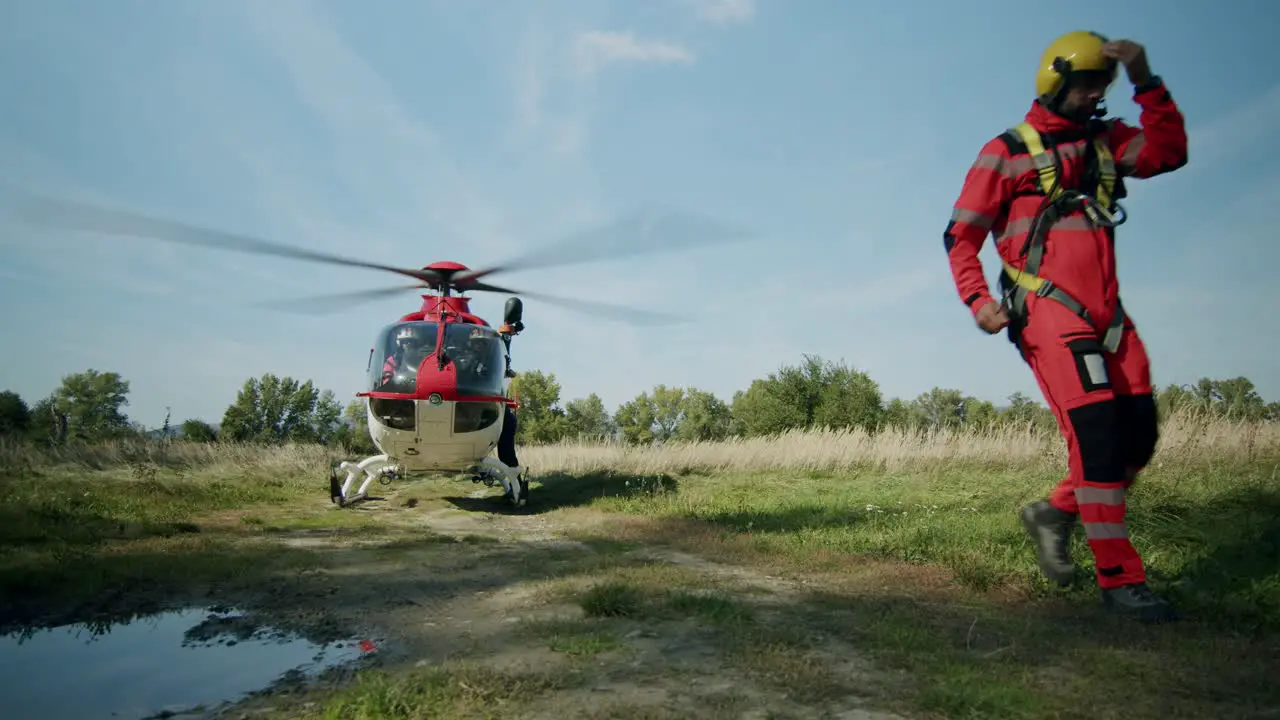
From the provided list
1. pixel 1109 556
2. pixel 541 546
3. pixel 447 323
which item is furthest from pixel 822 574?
pixel 447 323

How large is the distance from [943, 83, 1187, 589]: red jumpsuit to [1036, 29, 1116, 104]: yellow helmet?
123 mm

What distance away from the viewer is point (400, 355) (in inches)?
386

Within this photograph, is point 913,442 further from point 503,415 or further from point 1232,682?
point 1232,682

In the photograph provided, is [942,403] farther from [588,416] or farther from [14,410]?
[14,410]

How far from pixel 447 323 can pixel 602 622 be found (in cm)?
759

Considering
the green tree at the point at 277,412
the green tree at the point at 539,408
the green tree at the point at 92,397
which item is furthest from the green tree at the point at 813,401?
the green tree at the point at 92,397

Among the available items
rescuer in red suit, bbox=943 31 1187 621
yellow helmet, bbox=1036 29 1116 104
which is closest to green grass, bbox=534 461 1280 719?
rescuer in red suit, bbox=943 31 1187 621

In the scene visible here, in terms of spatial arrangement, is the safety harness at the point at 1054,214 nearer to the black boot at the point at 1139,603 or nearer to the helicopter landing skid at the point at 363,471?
the black boot at the point at 1139,603

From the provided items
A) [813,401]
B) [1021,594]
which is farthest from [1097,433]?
[813,401]

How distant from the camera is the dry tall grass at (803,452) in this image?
7.92 m

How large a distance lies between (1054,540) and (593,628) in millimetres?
2455

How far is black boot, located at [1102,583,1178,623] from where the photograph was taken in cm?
303

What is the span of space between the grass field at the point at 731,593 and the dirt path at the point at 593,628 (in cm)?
2

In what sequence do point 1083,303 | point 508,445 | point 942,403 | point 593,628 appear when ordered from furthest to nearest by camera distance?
1. point 942,403
2. point 508,445
3. point 1083,303
4. point 593,628
